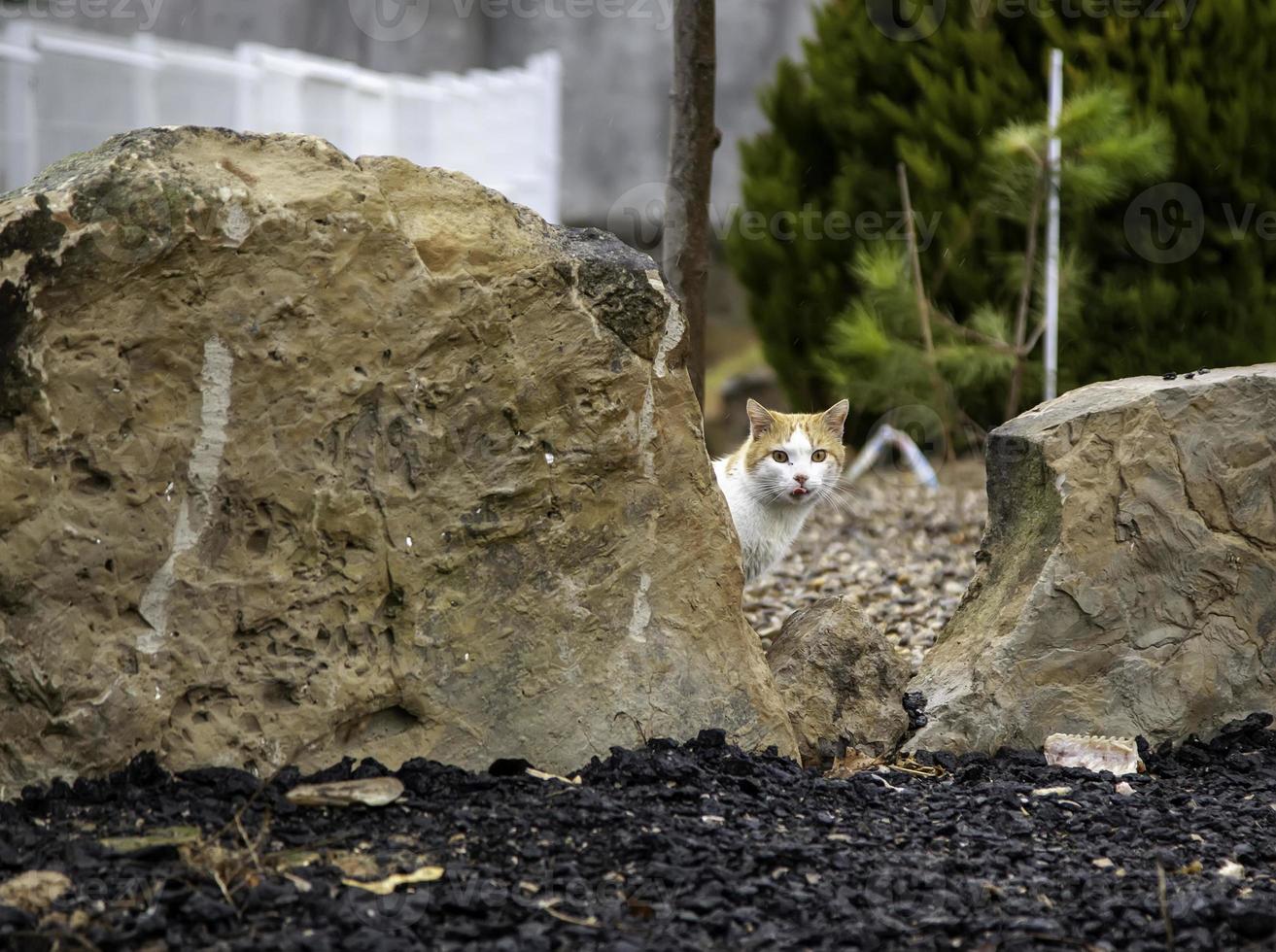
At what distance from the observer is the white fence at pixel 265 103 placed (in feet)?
26.2

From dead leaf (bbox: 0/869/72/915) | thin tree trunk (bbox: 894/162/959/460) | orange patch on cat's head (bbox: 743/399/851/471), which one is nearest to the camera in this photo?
dead leaf (bbox: 0/869/72/915)

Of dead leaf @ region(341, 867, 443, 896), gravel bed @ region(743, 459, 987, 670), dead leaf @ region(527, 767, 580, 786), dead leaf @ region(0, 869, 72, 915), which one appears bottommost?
gravel bed @ region(743, 459, 987, 670)

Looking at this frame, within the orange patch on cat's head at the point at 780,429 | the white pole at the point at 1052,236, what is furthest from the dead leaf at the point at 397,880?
the white pole at the point at 1052,236

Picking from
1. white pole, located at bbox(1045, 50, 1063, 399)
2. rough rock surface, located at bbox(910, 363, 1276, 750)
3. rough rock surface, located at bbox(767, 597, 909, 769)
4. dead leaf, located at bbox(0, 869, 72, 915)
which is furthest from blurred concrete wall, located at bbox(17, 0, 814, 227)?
dead leaf, located at bbox(0, 869, 72, 915)

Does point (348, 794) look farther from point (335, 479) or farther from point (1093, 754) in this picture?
point (1093, 754)

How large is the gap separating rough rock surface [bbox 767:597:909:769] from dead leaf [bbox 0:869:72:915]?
1.90m

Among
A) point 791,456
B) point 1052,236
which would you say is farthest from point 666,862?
point 1052,236

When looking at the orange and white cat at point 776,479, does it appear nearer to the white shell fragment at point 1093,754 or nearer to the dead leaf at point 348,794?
the white shell fragment at point 1093,754

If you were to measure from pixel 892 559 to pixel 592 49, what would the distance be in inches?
409

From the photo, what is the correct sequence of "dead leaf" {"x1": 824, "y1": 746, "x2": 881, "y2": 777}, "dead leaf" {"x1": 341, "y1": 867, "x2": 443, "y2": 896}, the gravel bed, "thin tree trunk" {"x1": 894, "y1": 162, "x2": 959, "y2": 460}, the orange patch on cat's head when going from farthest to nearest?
"thin tree trunk" {"x1": 894, "y1": 162, "x2": 959, "y2": 460} < the gravel bed < the orange patch on cat's head < "dead leaf" {"x1": 824, "y1": 746, "x2": 881, "y2": 777} < "dead leaf" {"x1": 341, "y1": 867, "x2": 443, "y2": 896}

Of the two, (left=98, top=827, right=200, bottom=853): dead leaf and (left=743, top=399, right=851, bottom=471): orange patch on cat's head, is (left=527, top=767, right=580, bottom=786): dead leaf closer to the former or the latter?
(left=98, top=827, right=200, bottom=853): dead leaf

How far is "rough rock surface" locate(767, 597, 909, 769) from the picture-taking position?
3809 millimetres

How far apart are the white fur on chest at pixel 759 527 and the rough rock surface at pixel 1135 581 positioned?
4.09 ft

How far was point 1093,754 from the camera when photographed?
3719mm
